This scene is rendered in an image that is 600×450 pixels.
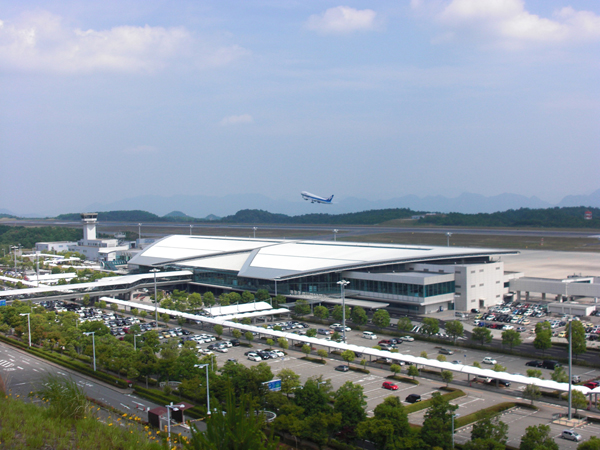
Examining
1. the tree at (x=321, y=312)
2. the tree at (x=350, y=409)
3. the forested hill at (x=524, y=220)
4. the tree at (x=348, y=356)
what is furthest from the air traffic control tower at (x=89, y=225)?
the tree at (x=350, y=409)

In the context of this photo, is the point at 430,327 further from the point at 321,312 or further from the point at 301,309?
the point at 301,309

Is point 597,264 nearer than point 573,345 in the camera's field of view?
No

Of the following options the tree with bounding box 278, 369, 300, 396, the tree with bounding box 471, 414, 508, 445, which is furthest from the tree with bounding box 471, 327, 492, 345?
the tree with bounding box 471, 414, 508, 445

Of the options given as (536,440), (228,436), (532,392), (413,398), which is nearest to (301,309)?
(413,398)

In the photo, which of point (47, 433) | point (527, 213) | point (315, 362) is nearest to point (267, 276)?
point (315, 362)

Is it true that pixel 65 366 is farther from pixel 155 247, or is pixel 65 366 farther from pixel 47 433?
pixel 155 247

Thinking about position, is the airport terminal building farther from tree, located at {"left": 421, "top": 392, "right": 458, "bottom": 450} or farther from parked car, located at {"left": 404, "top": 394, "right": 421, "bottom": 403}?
tree, located at {"left": 421, "top": 392, "right": 458, "bottom": 450}

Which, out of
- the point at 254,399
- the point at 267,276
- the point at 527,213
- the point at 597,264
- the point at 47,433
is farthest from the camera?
the point at 527,213
